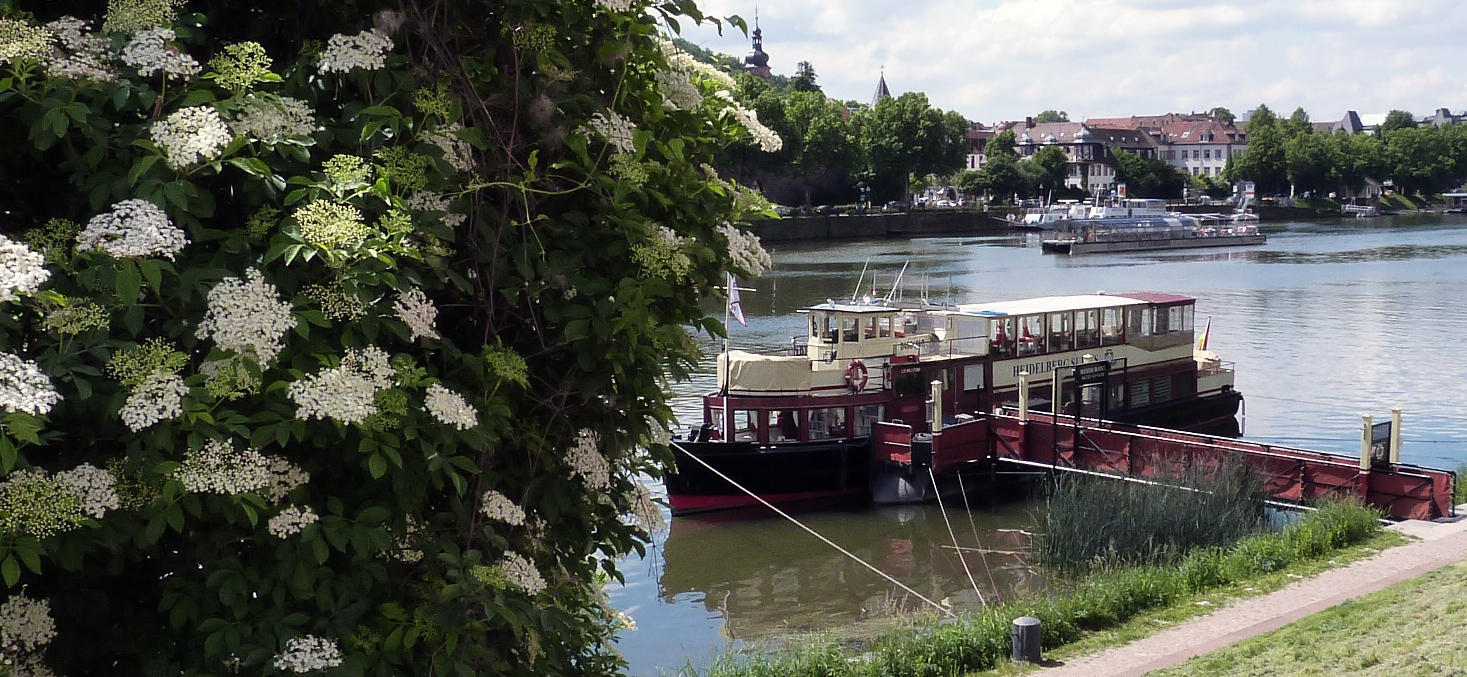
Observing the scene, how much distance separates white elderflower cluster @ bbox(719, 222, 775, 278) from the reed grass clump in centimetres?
1346

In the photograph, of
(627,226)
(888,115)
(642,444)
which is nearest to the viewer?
(627,226)

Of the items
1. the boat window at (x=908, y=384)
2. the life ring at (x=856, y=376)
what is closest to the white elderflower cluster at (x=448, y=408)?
the life ring at (x=856, y=376)

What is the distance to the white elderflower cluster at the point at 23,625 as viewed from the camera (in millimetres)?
3854

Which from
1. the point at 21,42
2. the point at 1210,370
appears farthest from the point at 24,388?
the point at 1210,370

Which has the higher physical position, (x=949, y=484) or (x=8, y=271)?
(x=8, y=271)

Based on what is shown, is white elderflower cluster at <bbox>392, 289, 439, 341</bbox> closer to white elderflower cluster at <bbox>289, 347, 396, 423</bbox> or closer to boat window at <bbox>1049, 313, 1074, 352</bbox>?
white elderflower cluster at <bbox>289, 347, 396, 423</bbox>

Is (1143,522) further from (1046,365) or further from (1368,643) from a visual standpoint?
(1046,365)

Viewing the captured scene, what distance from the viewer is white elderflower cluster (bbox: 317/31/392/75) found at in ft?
13.4

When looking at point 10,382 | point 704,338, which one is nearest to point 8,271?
point 10,382

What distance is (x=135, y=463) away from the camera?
353 cm

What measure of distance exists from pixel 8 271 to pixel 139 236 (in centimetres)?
33

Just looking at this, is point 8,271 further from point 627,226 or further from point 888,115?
point 888,115

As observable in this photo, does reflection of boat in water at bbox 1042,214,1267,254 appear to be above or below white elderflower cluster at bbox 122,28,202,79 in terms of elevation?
below

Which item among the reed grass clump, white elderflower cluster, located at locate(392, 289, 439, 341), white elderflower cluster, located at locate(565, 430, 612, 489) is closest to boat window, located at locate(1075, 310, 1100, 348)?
the reed grass clump
